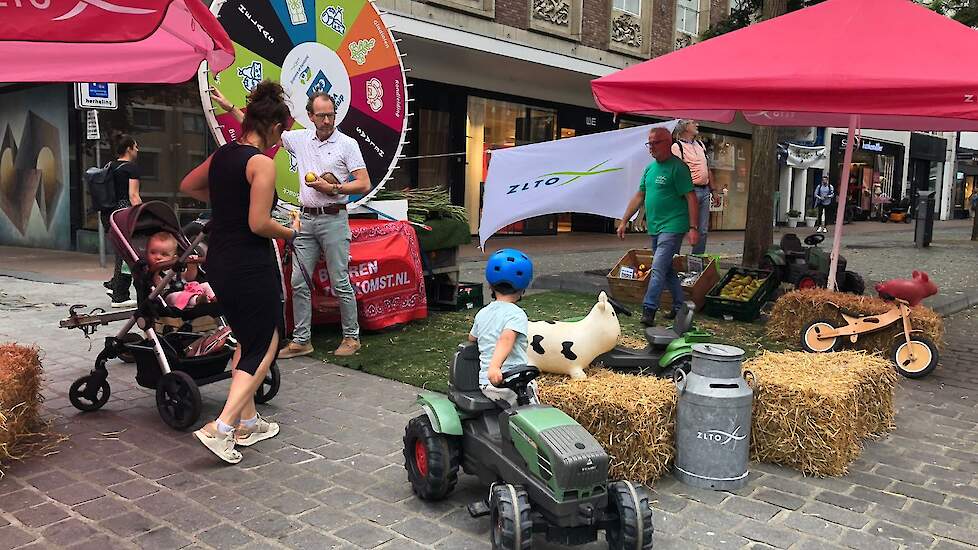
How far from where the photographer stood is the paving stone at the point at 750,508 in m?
3.39

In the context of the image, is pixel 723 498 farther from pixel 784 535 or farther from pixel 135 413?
pixel 135 413

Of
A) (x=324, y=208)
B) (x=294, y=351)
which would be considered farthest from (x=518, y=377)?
(x=294, y=351)

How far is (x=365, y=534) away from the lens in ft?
10.4

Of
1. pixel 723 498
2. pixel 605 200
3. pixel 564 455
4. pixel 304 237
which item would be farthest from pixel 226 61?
pixel 605 200

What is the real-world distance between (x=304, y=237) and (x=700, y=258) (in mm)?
4555

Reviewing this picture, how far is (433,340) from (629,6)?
15.2 m

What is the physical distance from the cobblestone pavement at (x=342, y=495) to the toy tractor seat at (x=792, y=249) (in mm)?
4215

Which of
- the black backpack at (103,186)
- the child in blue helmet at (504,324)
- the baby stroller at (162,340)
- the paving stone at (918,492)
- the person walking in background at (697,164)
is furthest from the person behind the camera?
the person walking in background at (697,164)

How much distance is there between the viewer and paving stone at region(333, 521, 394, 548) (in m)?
3.09

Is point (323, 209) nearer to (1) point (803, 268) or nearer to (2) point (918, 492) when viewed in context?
(2) point (918, 492)

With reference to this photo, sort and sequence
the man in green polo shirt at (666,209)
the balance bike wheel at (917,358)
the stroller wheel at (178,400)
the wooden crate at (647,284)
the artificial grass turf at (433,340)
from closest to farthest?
the stroller wheel at (178,400)
the artificial grass turf at (433,340)
the balance bike wheel at (917,358)
the man in green polo shirt at (666,209)
the wooden crate at (647,284)

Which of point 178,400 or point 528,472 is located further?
point 178,400

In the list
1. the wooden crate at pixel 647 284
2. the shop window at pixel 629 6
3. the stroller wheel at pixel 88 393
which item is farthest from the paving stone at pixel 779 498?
the shop window at pixel 629 6

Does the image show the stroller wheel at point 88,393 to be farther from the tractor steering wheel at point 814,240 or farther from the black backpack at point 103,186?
the tractor steering wheel at point 814,240
